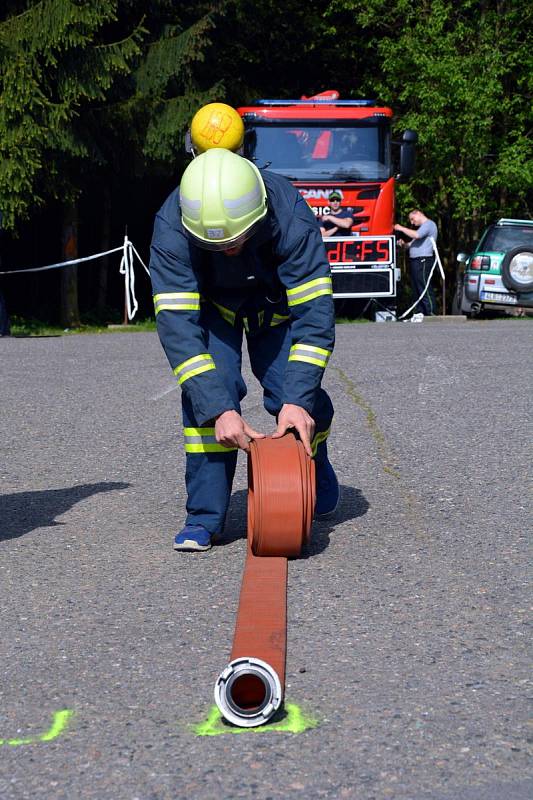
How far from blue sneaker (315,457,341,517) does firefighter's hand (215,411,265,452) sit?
0.73m

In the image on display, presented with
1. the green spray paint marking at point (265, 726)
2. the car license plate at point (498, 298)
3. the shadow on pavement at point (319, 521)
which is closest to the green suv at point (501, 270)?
the car license plate at point (498, 298)

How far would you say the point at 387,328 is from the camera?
1734 centimetres

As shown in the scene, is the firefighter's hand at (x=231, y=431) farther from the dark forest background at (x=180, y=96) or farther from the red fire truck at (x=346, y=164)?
the dark forest background at (x=180, y=96)

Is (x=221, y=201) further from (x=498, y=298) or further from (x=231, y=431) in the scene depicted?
(x=498, y=298)

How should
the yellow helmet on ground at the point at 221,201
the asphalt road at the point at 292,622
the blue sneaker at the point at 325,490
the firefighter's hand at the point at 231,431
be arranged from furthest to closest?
the blue sneaker at the point at 325,490
the firefighter's hand at the point at 231,431
the yellow helmet on ground at the point at 221,201
the asphalt road at the point at 292,622

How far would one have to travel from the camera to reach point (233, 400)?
5.14 m

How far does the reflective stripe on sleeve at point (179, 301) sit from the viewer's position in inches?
193

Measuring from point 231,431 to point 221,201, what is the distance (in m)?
0.84

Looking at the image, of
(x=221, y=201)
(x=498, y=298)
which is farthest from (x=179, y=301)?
(x=498, y=298)

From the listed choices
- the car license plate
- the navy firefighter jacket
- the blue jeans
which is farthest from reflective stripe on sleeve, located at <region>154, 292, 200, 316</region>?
the blue jeans

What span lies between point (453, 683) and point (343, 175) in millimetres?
16854

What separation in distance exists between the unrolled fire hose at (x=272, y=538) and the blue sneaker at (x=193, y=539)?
10.0 inches

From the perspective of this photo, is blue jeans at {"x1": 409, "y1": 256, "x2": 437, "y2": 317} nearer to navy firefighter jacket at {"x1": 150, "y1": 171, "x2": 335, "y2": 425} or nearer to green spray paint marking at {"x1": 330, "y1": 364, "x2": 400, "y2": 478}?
green spray paint marking at {"x1": 330, "y1": 364, "x2": 400, "y2": 478}

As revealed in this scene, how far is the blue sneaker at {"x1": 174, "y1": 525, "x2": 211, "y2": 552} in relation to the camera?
508 cm
